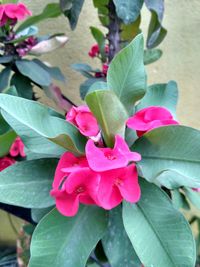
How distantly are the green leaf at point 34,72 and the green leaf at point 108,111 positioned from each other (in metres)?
0.46

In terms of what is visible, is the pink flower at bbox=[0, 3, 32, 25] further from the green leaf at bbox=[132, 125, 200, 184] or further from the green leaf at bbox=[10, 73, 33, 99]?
the green leaf at bbox=[132, 125, 200, 184]

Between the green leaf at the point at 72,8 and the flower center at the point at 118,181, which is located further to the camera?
the green leaf at the point at 72,8

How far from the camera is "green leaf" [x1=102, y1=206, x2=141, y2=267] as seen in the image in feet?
1.92

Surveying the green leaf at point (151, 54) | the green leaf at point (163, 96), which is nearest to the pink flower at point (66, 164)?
the green leaf at point (163, 96)

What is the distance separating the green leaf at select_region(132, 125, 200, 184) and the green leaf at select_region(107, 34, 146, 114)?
2.9 inches

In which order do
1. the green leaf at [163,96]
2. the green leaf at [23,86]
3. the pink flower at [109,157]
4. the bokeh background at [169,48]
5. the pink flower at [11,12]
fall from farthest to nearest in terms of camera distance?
the bokeh background at [169,48]
the green leaf at [23,86]
the pink flower at [11,12]
the green leaf at [163,96]
the pink flower at [109,157]

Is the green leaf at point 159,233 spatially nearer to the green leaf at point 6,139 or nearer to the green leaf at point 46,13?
the green leaf at point 6,139

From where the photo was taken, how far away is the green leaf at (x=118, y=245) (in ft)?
1.92

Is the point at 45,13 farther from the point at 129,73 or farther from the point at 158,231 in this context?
the point at 158,231

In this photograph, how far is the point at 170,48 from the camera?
135 cm

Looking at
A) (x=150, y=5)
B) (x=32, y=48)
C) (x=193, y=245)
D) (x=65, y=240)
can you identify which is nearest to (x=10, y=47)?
(x=32, y=48)

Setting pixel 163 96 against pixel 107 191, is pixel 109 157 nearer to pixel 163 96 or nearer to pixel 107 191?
pixel 107 191

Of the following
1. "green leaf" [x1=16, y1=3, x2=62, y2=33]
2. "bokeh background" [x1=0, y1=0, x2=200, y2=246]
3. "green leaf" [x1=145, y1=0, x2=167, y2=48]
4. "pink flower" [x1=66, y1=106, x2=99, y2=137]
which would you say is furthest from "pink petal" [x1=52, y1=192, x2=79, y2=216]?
"bokeh background" [x1=0, y1=0, x2=200, y2=246]

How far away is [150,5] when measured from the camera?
0.85 m
